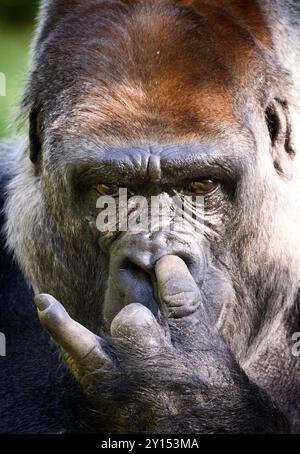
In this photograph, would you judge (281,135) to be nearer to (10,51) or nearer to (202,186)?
(202,186)

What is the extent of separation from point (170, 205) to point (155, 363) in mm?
892

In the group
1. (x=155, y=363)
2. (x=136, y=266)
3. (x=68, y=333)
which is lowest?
(x=155, y=363)

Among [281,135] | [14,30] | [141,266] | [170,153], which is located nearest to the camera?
[141,266]

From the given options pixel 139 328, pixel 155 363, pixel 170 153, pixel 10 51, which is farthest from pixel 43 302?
pixel 10 51

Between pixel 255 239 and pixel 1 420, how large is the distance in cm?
190

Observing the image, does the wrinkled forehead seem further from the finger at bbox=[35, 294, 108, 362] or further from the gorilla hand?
the finger at bbox=[35, 294, 108, 362]

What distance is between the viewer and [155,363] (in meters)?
4.98

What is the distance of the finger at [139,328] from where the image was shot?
4.92 metres

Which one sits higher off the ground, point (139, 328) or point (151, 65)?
point (151, 65)

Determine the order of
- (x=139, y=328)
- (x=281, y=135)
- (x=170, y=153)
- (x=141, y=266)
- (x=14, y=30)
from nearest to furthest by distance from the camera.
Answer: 1. (x=139, y=328)
2. (x=141, y=266)
3. (x=170, y=153)
4. (x=281, y=135)
5. (x=14, y=30)

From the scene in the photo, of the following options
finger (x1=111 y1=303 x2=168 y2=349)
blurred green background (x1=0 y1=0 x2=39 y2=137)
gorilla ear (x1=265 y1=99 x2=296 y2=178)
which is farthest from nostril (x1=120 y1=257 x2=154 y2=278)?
blurred green background (x1=0 y1=0 x2=39 y2=137)

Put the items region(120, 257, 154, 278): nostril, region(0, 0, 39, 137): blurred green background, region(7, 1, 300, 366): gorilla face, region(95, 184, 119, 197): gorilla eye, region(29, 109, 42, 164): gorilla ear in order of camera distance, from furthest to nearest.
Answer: region(0, 0, 39, 137): blurred green background
region(29, 109, 42, 164): gorilla ear
region(95, 184, 119, 197): gorilla eye
region(7, 1, 300, 366): gorilla face
region(120, 257, 154, 278): nostril

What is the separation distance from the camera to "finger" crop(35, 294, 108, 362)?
4.95 metres

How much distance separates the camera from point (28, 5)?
12.1 meters
